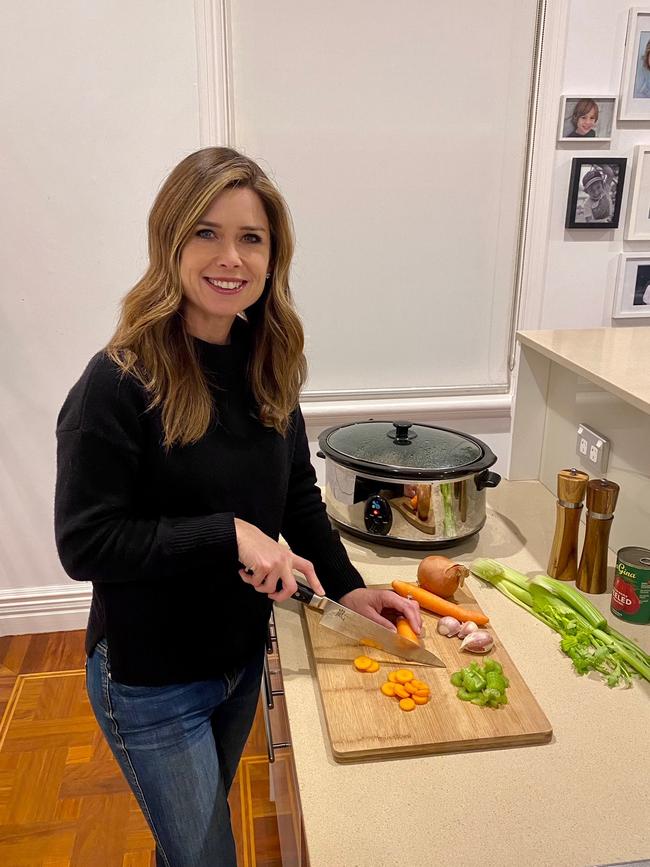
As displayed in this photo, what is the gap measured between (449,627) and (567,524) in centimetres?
34

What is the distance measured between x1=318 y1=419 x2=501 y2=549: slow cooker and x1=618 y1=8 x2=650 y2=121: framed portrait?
1.58 meters

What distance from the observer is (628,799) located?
90 centimetres

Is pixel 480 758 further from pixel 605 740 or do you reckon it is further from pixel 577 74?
pixel 577 74

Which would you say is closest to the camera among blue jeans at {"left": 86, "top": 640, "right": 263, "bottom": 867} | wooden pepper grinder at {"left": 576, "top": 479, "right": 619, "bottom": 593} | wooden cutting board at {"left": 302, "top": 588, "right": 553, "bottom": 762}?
wooden cutting board at {"left": 302, "top": 588, "right": 553, "bottom": 762}

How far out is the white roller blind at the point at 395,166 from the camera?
233cm

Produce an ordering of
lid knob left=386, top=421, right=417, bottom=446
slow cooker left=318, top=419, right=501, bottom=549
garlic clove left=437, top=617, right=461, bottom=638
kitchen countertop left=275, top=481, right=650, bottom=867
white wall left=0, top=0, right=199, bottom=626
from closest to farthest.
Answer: kitchen countertop left=275, top=481, right=650, bottom=867, garlic clove left=437, top=617, right=461, bottom=638, slow cooker left=318, top=419, right=501, bottom=549, lid knob left=386, top=421, right=417, bottom=446, white wall left=0, top=0, right=199, bottom=626

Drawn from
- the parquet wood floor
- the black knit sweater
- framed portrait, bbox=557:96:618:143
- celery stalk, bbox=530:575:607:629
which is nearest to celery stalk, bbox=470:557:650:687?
celery stalk, bbox=530:575:607:629

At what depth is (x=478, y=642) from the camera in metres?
1.15

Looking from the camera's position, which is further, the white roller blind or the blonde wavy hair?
the white roller blind

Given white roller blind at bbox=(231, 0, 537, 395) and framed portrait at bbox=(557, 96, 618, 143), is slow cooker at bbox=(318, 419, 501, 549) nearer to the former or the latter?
white roller blind at bbox=(231, 0, 537, 395)

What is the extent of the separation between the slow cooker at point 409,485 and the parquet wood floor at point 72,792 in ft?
1.64

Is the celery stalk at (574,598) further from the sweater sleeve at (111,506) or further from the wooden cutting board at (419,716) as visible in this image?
the sweater sleeve at (111,506)

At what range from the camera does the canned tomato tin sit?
48.5 inches

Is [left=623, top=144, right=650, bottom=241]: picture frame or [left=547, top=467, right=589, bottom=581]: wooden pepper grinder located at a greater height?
[left=623, top=144, right=650, bottom=241]: picture frame
